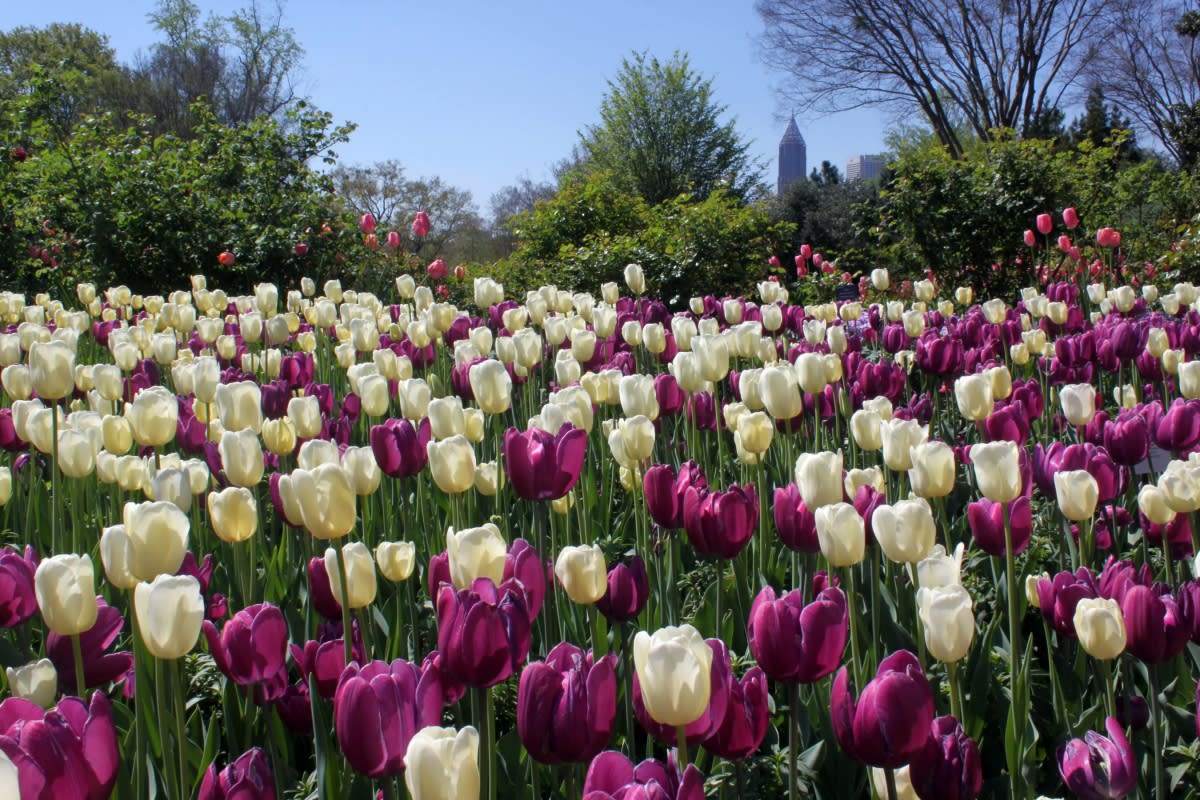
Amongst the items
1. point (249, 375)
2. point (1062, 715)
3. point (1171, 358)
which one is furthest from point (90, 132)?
point (1062, 715)

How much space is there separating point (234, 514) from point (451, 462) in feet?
1.33

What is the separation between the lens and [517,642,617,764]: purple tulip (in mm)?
1104

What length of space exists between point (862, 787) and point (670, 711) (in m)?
0.70

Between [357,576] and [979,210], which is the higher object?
[979,210]

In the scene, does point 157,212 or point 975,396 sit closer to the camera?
point 975,396

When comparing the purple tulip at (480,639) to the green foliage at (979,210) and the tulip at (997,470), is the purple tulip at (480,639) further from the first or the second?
the green foliage at (979,210)

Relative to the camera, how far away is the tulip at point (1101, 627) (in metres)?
1.38

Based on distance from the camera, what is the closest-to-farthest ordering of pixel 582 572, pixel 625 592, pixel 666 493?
pixel 582 572 < pixel 625 592 < pixel 666 493

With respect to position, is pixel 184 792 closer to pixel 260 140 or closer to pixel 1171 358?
pixel 1171 358

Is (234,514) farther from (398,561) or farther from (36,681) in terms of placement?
(36,681)

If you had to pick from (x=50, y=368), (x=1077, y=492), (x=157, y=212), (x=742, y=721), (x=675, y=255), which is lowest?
(x=742, y=721)

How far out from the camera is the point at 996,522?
1.91 m

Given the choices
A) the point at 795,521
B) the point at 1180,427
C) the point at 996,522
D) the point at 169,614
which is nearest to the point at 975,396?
the point at 1180,427

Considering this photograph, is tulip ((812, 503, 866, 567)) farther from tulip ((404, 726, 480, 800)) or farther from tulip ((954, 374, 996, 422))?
tulip ((954, 374, 996, 422))
